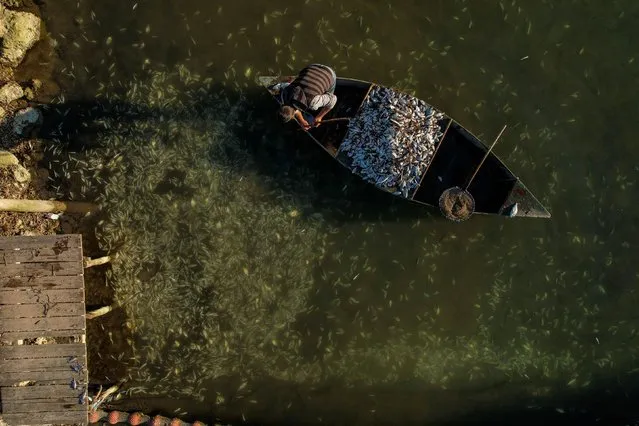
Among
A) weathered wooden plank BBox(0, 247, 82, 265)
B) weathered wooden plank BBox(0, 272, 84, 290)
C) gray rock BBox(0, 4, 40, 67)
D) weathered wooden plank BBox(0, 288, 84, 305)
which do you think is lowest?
weathered wooden plank BBox(0, 288, 84, 305)

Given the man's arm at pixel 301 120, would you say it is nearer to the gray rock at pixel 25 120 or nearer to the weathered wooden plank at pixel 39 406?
the gray rock at pixel 25 120

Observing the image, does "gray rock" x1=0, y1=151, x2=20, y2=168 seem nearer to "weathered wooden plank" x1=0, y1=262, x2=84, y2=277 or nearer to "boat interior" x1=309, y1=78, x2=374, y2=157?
"weathered wooden plank" x1=0, y1=262, x2=84, y2=277

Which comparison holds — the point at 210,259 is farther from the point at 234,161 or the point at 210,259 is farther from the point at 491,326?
the point at 491,326

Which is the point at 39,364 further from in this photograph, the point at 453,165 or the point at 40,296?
the point at 453,165

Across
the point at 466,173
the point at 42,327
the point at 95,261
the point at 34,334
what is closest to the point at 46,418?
the point at 34,334

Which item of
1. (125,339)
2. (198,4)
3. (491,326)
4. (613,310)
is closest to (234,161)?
(198,4)

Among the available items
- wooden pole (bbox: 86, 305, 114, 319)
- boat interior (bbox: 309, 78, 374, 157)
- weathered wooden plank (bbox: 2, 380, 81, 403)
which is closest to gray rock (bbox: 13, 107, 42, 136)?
wooden pole (bbox: 86, 305, 114, 319)

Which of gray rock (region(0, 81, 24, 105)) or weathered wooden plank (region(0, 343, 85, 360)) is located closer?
weathered wooden plank (region(0, 343, 85, 360))
